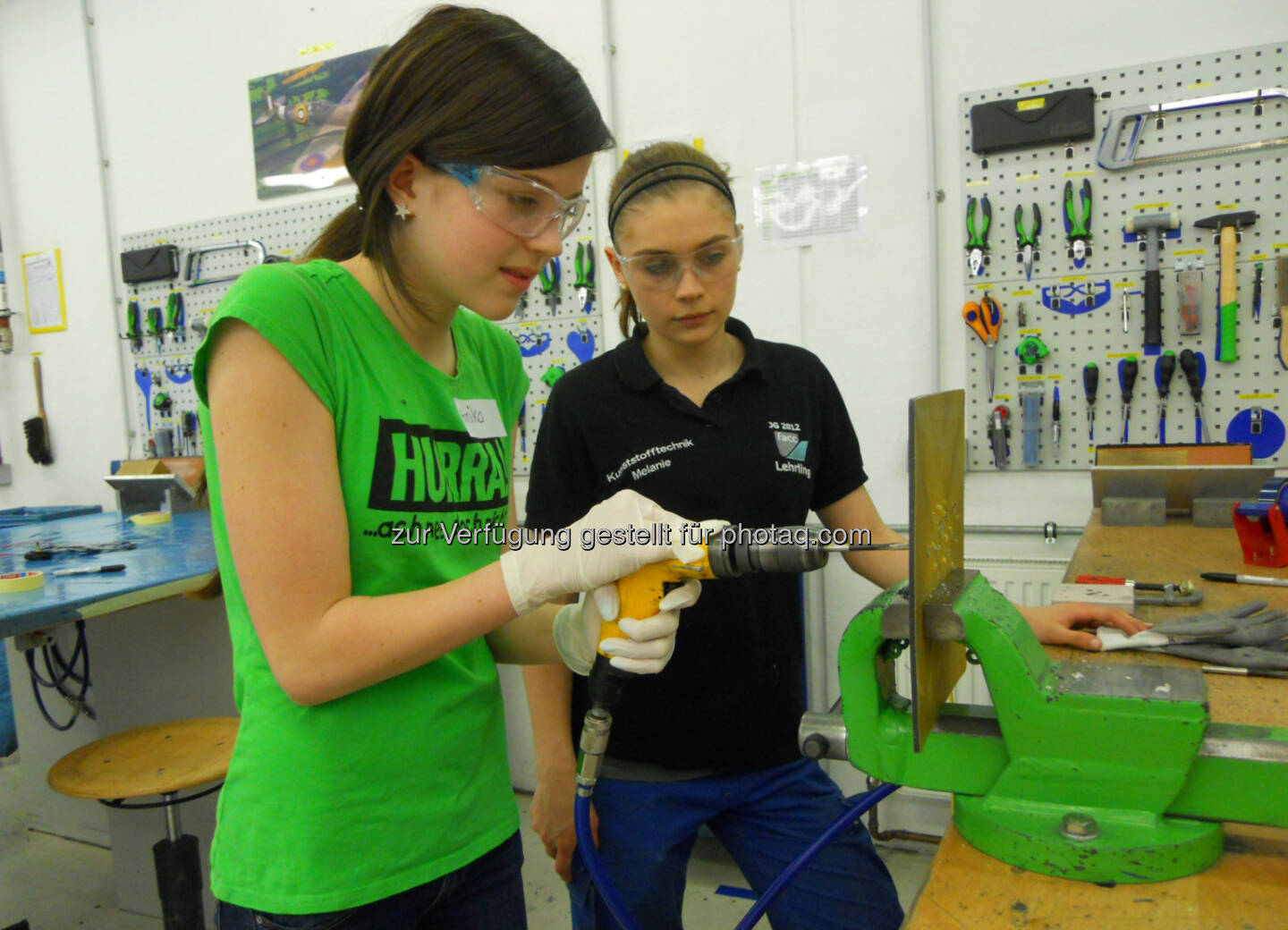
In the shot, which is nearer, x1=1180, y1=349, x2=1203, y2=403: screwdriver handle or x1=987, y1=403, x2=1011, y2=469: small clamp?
x1=1180, y1=349, x2=1203, y2=403: screwdriver handle

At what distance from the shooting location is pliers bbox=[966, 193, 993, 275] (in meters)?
2.11

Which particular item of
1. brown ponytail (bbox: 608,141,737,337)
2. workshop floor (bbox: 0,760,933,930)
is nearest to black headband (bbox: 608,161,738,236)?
brown ponytail (bbox: 608,141,737,337)

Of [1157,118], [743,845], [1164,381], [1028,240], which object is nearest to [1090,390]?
[1164,381]

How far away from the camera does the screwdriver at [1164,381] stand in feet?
6.47

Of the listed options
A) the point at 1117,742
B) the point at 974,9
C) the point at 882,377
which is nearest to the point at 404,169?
the point at 1117,742

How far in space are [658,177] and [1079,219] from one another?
1281 millimetres

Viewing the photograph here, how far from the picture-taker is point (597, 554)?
0.85 metres

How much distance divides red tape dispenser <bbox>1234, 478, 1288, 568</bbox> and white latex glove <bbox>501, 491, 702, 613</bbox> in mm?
1003

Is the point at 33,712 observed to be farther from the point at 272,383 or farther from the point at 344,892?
the point at 272,383

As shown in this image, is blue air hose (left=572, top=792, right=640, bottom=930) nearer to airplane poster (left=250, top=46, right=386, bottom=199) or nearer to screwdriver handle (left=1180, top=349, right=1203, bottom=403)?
screwdriver handle (left=1180, top=349, right=1203, bottom=403)

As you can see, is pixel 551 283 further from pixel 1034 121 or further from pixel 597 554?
pixel 597 554

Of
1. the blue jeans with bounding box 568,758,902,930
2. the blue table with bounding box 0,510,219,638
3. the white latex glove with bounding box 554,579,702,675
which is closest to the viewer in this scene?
the white latex glove with bounding box 554,579,702,675

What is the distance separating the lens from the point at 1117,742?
0.68 meters

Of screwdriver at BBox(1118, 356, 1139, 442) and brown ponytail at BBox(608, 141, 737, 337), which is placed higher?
brown ponytail at BBox(608, 141, 737, 337)
